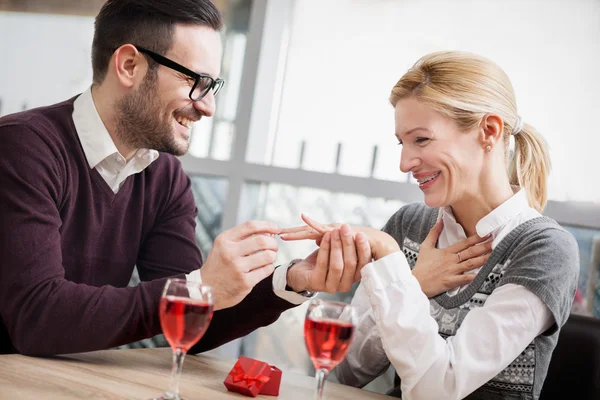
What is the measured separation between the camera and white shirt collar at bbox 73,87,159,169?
1.73 m

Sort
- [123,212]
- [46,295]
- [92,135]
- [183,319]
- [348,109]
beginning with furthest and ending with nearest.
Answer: [348,109]
[123,212]
[92,135]
[46,295]
[183,319]

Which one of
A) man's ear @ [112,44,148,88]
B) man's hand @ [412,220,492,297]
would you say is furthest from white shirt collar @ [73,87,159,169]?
man's hand @ [412,220,492,297]

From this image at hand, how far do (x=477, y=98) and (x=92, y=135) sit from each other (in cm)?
99

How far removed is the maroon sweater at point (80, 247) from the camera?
138cm

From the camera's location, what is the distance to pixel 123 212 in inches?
73.2

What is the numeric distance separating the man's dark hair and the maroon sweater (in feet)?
0.65

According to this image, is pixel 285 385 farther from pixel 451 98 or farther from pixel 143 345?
pixel 143 345

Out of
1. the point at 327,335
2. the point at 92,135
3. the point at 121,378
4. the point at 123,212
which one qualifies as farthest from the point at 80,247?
the point at 327,335

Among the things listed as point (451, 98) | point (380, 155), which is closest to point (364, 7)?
point (380, 155)

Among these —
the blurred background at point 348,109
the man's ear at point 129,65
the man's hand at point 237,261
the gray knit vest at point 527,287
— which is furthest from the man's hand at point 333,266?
the blurred background at point 348,109

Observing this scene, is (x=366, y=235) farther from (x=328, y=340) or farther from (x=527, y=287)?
(x=328, y=340)

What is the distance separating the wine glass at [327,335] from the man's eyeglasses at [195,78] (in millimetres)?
951

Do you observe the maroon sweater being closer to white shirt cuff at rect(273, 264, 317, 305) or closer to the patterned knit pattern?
white shirt cuff at rect(273, 264, 317, 305)

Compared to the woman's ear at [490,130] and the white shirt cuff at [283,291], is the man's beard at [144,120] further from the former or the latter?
the woman's ear at [490,130]
